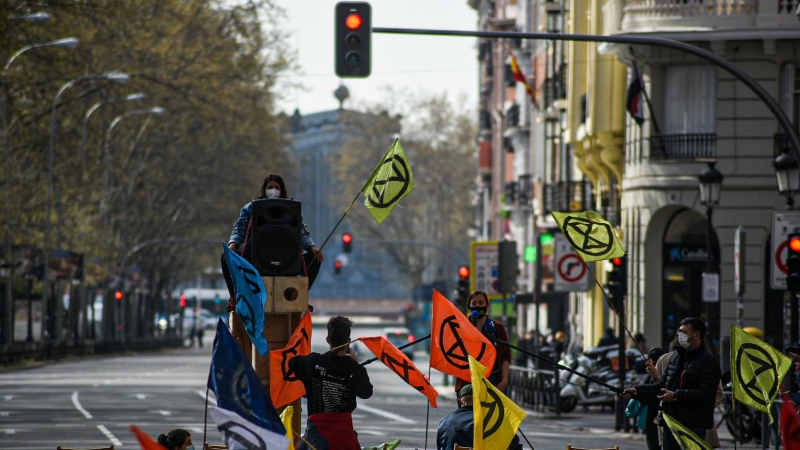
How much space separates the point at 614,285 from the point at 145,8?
111 feet

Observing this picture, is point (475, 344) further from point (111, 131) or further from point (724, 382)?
point (111, 131)

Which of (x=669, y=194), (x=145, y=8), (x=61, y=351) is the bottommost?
(x=61, y=351)

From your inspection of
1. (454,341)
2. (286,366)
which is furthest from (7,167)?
(454,341)

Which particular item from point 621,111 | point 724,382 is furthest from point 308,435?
point 621,111

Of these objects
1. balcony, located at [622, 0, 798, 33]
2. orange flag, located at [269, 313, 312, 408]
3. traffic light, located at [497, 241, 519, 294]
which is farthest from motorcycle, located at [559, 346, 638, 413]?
orange flag, located at [269, 313, 312, 408]

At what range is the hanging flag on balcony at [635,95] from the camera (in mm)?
37250

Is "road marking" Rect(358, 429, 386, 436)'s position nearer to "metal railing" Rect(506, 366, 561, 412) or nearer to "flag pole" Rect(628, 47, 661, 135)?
"metal railing" Rect(506, 366, 561, 412)

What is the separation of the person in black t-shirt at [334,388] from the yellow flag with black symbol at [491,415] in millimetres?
727

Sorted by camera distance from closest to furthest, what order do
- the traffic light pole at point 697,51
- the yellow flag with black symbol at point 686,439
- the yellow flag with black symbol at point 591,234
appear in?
the yellow flag with black symbol at point 686,439
the yellow flag with black symbol at point 591,234
the traffic light pole at point 697,51

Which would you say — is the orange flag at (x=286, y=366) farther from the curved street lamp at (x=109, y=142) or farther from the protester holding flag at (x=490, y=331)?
the curved street lamp at (x=109, y=142)

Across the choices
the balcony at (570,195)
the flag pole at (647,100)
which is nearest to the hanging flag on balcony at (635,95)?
the flag pole at (647,100)

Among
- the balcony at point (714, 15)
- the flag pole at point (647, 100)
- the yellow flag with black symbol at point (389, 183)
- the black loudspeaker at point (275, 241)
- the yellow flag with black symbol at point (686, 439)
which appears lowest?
the yellow flag with black symbol at point (686, 439)

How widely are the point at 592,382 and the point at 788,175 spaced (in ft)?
33.2

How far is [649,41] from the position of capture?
2025 centimetres
